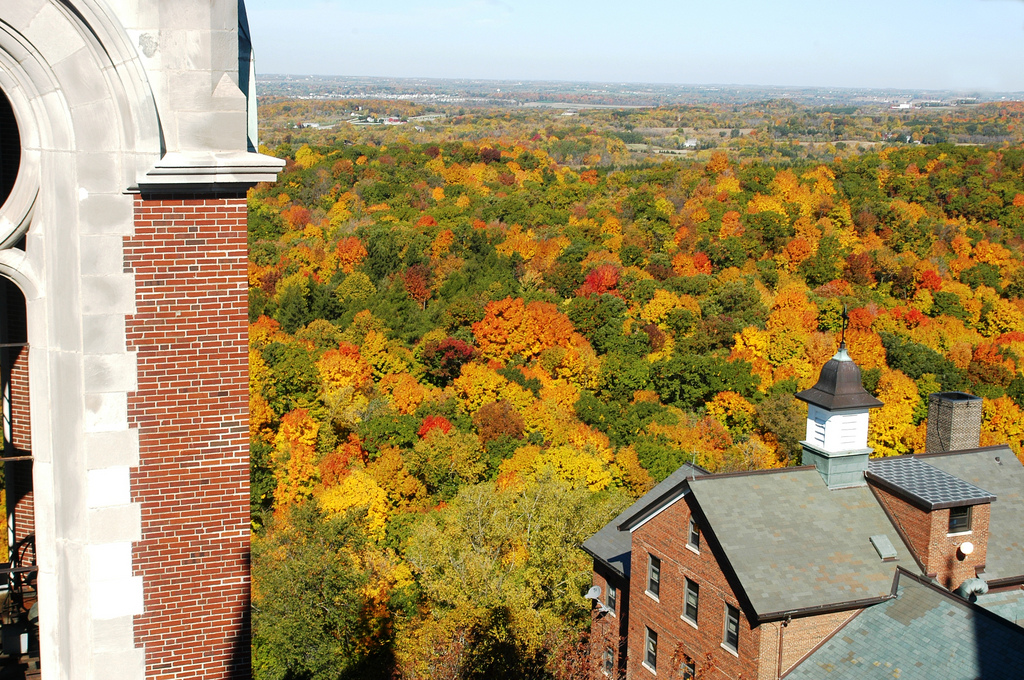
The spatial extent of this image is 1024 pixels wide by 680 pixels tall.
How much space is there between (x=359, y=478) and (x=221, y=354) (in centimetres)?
4409

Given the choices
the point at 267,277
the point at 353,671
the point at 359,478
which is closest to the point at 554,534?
the point at 353,671

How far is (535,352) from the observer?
74562 millimetres

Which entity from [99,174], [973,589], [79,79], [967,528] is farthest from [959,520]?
[79,79]

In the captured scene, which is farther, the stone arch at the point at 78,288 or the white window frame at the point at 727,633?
the white window frame at the point at 727,633

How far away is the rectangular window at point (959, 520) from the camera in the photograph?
23.0 meters

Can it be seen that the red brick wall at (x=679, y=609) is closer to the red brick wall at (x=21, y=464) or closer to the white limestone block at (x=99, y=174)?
the red brick wall at (x=21, y=464)

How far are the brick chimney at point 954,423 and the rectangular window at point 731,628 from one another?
12791mm

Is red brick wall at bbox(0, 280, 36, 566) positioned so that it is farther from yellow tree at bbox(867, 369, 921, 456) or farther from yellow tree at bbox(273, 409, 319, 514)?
yellow tree at bbox(867, 369, 921, 456)

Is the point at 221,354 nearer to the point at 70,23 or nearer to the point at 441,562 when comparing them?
the point at 70,23

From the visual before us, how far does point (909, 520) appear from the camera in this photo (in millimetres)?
23188

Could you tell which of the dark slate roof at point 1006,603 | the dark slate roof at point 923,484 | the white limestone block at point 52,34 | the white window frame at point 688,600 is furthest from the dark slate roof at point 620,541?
the white limestone block at point 52,34

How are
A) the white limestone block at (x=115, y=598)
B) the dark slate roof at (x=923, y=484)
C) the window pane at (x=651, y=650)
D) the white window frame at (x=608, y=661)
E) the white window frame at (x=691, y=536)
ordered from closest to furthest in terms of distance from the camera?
1. the white limestone block at (x=115, y=598)
2. the dark slate roof at (x=923, y=484)
3. the white window frame at (x=691, y=536)
4. the window pane at (x=651, y=650)
5. the white window frame at (x=608, y=661)

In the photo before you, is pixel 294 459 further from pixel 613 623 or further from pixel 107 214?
pixel 107 214

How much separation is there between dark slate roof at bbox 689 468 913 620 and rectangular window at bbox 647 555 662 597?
11.4ft
